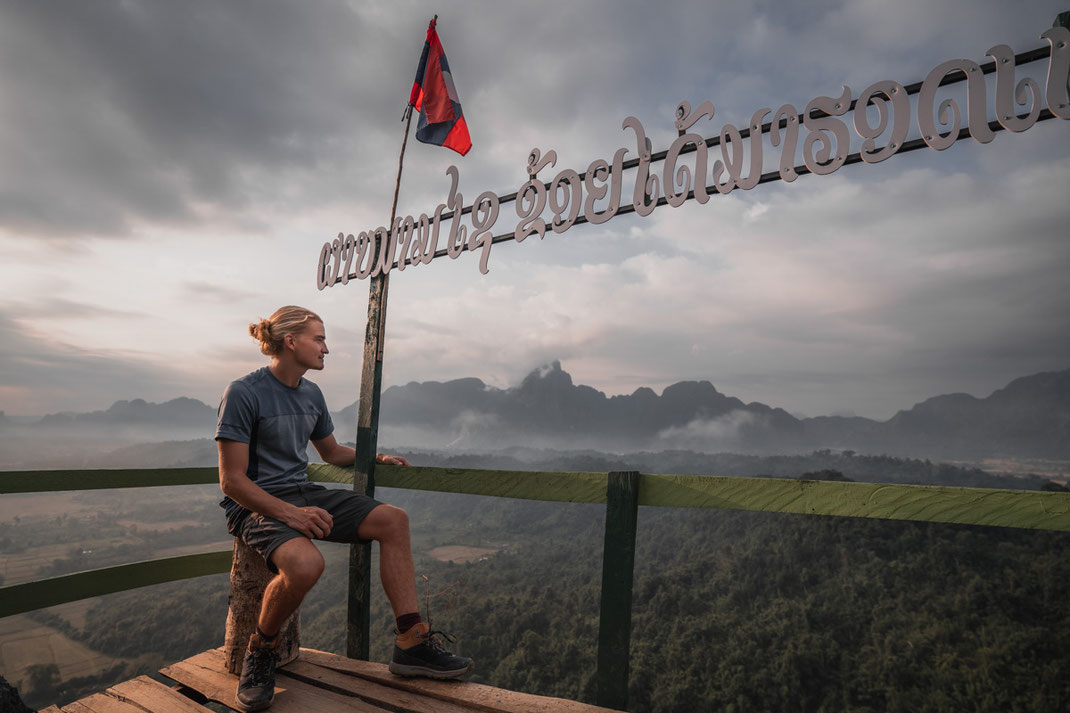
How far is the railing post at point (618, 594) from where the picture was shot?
236 centimetres

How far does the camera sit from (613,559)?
239cm

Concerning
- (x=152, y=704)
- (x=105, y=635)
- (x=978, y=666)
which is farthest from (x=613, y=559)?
(x=105, y=635)

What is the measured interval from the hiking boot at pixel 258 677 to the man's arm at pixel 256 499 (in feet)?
1.69

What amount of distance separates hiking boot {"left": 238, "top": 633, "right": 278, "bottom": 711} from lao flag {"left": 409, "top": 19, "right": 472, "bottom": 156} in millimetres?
3794

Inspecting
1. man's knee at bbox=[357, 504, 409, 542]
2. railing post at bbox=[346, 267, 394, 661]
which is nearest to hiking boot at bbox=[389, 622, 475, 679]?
man's knee at bbox=[357, 504, 409, 542]

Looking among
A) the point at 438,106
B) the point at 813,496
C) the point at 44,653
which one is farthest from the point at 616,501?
the point at 44,653

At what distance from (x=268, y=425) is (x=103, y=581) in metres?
1.69

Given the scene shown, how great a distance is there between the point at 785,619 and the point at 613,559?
3233 cm

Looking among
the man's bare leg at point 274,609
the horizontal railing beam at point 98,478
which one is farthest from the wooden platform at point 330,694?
the horizontal railing beam at point 98,478

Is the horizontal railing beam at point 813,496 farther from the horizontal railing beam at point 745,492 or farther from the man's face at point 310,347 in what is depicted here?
the man's face at point 310,347

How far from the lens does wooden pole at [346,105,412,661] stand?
11.3ft

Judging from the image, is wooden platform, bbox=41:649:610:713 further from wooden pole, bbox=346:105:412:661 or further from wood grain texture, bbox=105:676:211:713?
wooden pole, bbox=346:105:412:661

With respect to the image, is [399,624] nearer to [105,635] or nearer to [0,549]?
[105,635]

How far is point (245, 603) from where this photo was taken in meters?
2.81
